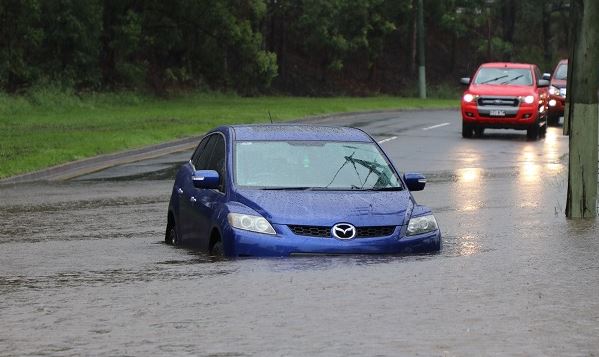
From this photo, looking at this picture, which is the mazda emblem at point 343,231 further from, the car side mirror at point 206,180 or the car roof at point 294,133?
the car roof at point 294,133

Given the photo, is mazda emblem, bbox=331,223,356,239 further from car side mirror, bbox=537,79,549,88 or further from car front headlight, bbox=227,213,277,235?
car side mirror, bbox=537,79,549,88

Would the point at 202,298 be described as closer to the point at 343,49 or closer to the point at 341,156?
the point at 341,156

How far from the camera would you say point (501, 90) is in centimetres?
3700

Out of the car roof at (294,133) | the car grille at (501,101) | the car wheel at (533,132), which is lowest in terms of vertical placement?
the car wheel at (533,132)

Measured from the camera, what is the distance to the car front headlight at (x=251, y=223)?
12344mm

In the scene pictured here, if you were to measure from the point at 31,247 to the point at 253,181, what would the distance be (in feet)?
10.0

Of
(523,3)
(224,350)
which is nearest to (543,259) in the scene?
(224,350)

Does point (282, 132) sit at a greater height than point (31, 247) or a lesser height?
greater

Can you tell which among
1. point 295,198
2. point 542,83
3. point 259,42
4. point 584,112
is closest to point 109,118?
point 542,83

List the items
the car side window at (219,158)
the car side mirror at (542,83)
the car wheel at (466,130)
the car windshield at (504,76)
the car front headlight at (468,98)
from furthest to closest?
the car windshield at (504,76) < the car side mirror at (542,83) < the car wheel at (466,130) < the car front headlight at (468,98) < the car side window at (219,158)

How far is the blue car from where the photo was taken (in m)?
12.3

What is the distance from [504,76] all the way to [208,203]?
25928mm

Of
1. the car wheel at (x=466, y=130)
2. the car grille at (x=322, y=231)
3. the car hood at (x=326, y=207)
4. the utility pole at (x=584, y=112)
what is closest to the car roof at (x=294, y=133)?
the car hood at (x=326, y=207)

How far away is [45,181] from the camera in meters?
A: 25.6
